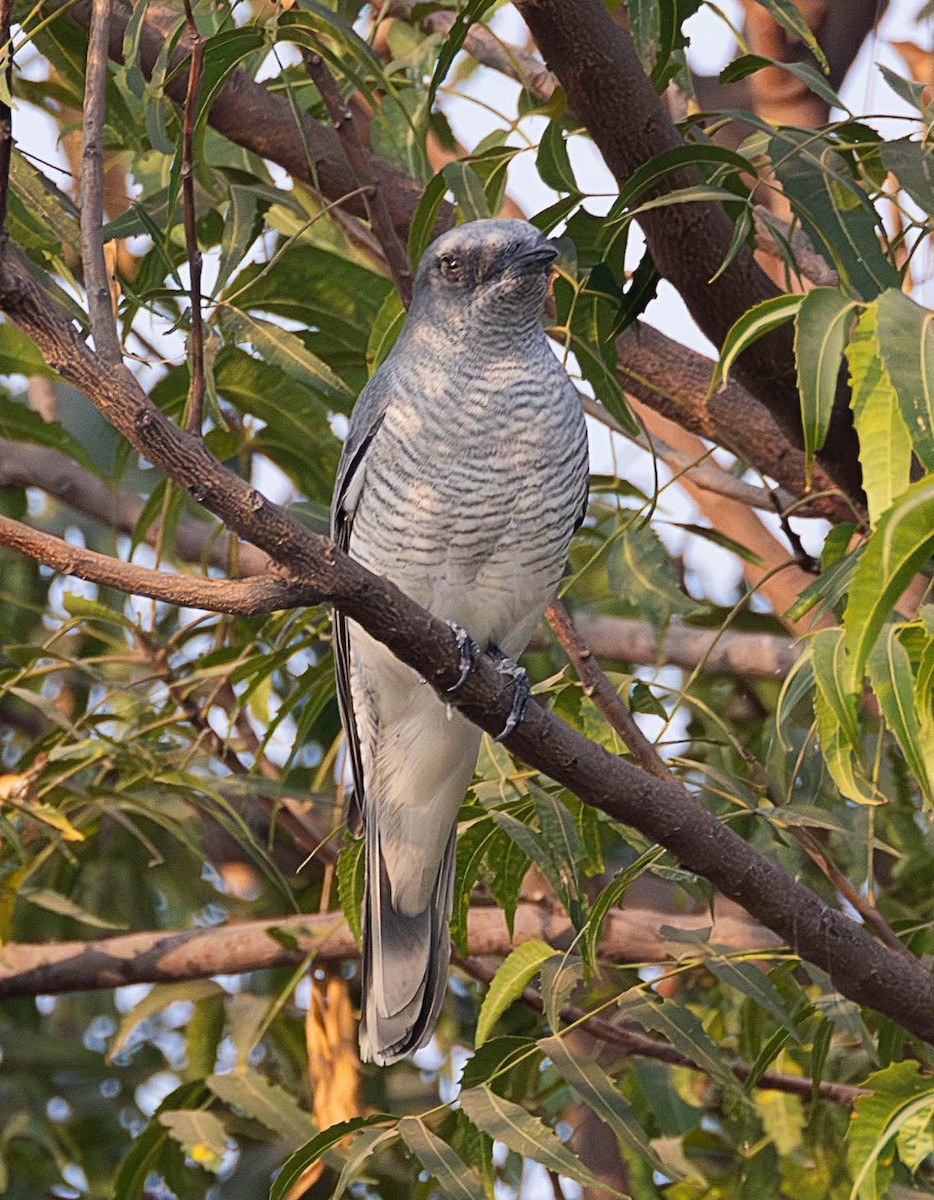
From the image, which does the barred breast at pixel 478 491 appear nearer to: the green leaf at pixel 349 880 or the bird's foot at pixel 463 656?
the green leaf at pixel 349 880

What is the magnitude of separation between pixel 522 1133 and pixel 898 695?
98cm

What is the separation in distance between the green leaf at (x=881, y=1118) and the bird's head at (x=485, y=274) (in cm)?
151

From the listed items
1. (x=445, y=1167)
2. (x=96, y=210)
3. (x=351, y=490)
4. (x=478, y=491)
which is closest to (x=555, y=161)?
(x=478, y=491)

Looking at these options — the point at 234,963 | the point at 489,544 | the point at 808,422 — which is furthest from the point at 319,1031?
the point at 808,422

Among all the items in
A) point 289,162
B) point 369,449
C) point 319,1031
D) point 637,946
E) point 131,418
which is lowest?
point 319,1031

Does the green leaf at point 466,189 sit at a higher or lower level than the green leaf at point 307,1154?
higher

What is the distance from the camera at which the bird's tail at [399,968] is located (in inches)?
117

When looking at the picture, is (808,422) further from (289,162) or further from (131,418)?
(289,162)

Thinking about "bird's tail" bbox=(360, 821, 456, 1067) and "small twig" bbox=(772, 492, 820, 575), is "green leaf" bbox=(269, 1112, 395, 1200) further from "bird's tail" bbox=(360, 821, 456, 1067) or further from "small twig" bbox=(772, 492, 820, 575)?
"small twig" bbox=(772, 492, 820, 575)

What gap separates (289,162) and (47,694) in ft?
7.36

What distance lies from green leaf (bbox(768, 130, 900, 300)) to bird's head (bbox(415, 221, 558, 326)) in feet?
1.89

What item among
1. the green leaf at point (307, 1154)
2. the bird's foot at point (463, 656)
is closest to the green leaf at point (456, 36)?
the bird's foot at point (463, 656)

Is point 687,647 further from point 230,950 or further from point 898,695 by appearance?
point 898,695

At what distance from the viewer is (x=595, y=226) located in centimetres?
271
